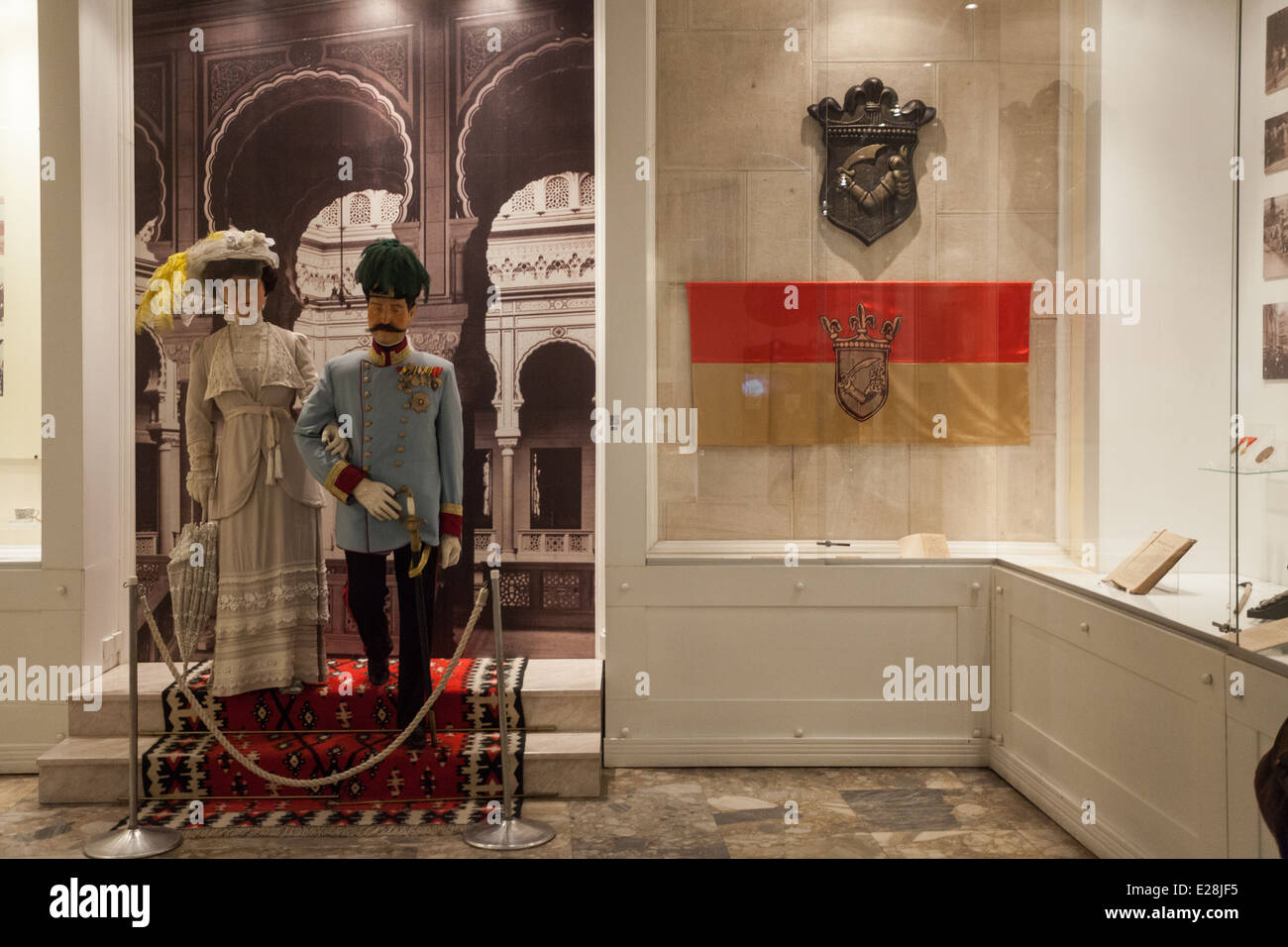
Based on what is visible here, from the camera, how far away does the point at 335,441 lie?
161 inches

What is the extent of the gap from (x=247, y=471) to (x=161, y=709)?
1.09 m

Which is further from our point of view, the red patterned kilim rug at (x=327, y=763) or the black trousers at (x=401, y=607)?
the black trousers at (x=401, y=607)

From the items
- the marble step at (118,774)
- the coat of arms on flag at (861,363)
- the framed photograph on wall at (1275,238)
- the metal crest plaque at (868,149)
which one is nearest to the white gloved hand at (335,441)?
the marble step at (118,774)

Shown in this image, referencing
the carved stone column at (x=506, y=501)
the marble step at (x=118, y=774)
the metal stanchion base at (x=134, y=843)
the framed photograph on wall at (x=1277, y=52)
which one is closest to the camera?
the framed photograph on wall at (x=1277, y=52)

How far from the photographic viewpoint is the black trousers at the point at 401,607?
4.08 m

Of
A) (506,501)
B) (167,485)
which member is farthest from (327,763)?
(167,485)

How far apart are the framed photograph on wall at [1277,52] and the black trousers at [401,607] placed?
3.27 m

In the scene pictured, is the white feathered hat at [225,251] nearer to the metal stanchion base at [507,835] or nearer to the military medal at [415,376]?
the military medal at [415,376]

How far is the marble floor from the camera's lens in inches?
143

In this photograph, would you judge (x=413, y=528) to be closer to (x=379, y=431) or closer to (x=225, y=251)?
(x=379, y=431)

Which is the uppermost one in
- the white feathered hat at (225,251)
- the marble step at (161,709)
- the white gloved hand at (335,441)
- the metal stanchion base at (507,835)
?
the white feathered hat at (225,251)

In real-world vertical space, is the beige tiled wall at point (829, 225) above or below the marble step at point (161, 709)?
above

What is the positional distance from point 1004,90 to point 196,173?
3659mm

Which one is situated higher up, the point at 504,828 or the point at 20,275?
the point at 20,275
